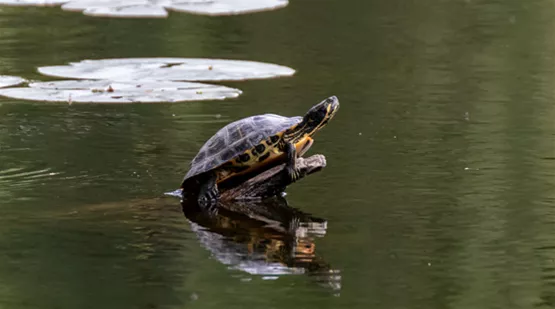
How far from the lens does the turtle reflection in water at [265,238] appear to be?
535 centimetres

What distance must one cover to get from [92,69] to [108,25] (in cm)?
435

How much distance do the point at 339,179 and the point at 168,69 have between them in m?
4.51

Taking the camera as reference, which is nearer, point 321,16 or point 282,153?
point 282,153

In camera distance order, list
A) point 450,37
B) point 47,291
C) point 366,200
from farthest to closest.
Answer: point 450,37 < point 366,200 < point 47,291

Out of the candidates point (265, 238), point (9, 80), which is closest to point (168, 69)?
point (9, 80)

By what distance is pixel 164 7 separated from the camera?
54.0ft

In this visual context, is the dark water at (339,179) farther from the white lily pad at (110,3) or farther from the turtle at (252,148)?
the white lily pad at (110,3)

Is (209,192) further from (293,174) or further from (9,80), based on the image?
(9,80)

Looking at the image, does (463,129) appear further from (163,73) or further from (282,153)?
(163,73)

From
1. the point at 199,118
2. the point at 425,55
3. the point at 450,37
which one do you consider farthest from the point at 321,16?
the point at 199,118

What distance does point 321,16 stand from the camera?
15703 mm

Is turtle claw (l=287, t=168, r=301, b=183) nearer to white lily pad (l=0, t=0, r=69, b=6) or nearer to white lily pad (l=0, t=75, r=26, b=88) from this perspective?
white lily pad (l=0, t=75, r=26, b=88)

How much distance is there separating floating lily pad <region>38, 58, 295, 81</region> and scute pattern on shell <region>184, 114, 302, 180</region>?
407cm

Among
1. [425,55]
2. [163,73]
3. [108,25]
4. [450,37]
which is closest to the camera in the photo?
[163,73]
